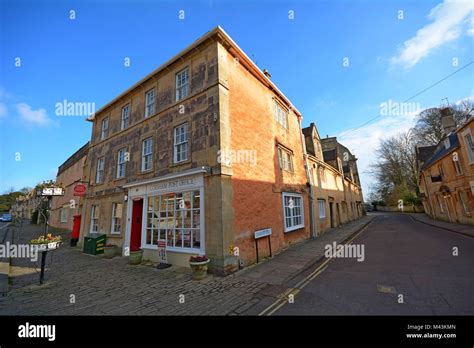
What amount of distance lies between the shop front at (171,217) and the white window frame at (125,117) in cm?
478

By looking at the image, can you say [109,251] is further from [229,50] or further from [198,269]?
[229,50]

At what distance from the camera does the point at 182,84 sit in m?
10.5

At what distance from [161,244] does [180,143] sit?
4599 mm

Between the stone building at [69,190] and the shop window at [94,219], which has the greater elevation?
the stone building at [69,190]

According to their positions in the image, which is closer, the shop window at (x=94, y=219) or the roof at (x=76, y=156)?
the shop window at (x=94, y=219)

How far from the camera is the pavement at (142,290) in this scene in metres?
4.87

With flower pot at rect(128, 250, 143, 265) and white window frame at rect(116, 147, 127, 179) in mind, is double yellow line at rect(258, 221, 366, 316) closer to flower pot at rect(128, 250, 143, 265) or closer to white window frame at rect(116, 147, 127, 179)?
flower pot at rect(128, 250, 143, 265)

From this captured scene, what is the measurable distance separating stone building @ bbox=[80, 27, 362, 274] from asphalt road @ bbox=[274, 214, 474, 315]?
10.4 ft

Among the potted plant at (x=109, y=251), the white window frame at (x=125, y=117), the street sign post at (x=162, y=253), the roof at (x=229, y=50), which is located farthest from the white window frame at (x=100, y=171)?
the street sign post at (x=162, y=253)

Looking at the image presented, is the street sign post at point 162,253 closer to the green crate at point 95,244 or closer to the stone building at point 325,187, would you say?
the green crate at point 95,244

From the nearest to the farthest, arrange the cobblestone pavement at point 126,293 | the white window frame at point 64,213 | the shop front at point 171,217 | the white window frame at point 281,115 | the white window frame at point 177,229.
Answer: the cobblestone pavement at point 126,293 → the white window frame at point 177,229 → the shop front at point 171,217 → the white window frame at point 281,115 → the white window frame at point 64,213

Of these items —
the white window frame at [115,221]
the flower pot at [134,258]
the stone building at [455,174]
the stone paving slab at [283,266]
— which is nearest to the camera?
the stone paving slab at [283,266]
